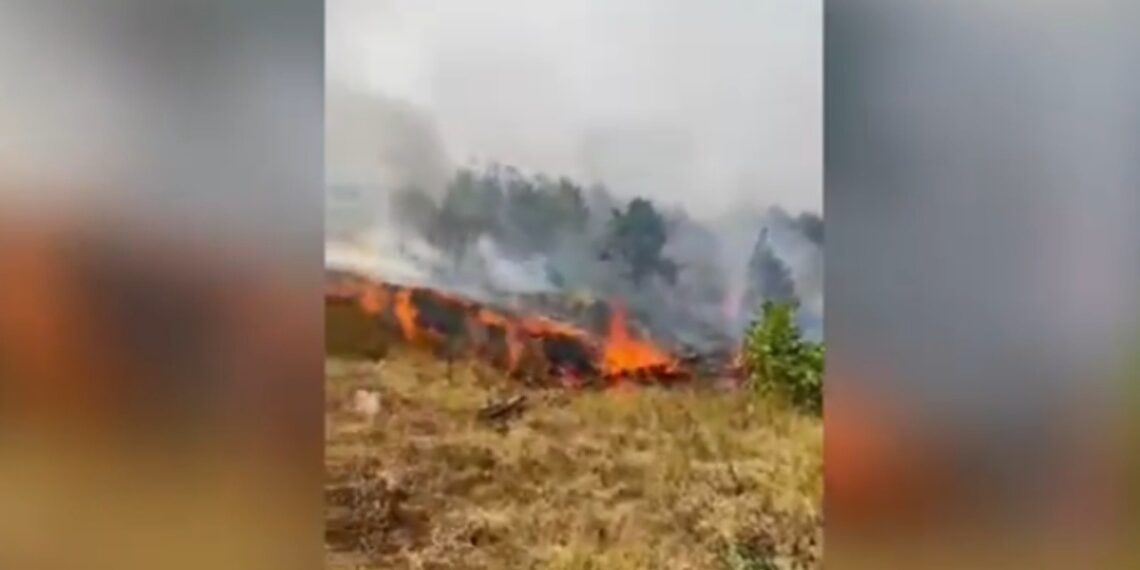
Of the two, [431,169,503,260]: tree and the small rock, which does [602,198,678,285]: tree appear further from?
the small rock

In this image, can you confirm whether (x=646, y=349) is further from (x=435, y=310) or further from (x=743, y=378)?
(x=435, y=310)

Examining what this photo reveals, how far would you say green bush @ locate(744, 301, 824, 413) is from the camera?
1.53 metres

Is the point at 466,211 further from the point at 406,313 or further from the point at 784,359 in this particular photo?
the point at 784,359

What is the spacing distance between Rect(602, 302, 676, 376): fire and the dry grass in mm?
33

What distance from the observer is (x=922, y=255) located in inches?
60.1

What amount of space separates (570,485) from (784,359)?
0.30 m

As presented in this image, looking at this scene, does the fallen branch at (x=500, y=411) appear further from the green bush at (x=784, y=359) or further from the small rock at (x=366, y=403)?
the green bush at (x=784, y=359)

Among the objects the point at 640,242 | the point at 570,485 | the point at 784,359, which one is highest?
the point at 640,242

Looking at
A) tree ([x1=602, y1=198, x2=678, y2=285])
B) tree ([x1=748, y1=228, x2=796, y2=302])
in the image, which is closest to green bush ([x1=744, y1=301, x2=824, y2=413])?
tree ([x1=748, y1=228, x2=796, y2=302])

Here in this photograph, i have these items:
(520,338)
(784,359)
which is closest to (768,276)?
(784,359)

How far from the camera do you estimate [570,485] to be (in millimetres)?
1555

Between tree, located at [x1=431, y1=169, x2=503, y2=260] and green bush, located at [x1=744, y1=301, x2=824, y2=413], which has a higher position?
tree, located at [x1=431, y1=169, x2=503, y2=260]

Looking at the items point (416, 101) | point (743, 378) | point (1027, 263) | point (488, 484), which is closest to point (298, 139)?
point (416, 101)

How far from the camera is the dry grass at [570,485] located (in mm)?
1546
